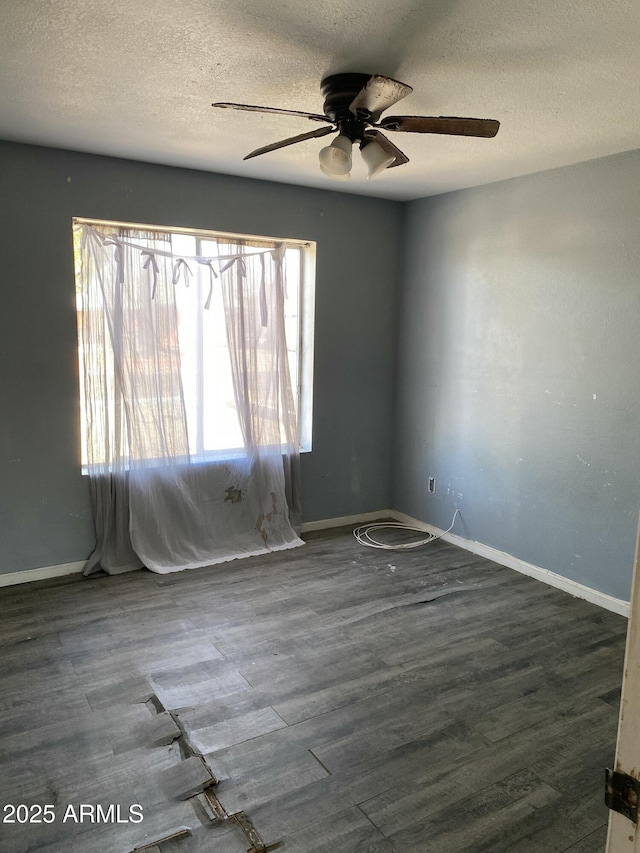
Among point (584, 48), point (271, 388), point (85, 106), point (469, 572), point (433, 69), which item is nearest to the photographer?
point (584, 48)

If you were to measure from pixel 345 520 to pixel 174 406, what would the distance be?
1736 millimetres

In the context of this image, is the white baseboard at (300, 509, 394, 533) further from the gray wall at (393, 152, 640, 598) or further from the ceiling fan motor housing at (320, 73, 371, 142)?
the ceiling fan motor housing at (320, 73, 371, 142)

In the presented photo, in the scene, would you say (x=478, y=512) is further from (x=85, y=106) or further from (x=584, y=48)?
(x=85, y=106)

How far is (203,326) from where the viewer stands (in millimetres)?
4035

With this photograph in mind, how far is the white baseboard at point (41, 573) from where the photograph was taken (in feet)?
11.7

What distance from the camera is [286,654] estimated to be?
289 cm

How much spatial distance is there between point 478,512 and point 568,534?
726 millimetres

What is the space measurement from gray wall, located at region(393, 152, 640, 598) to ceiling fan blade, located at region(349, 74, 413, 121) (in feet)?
5.69

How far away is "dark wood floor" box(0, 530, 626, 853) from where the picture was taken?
1.91 metres

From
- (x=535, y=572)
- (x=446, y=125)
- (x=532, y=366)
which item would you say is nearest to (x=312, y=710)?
(x=535, y=572)

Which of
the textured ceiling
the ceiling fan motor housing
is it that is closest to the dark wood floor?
the ceiling fan motor housing

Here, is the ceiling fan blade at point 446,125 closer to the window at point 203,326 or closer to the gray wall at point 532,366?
the gray wall at point 532,366

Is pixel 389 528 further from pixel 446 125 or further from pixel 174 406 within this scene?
pixel 446 125

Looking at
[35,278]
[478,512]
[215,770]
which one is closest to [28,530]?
[35,278]
